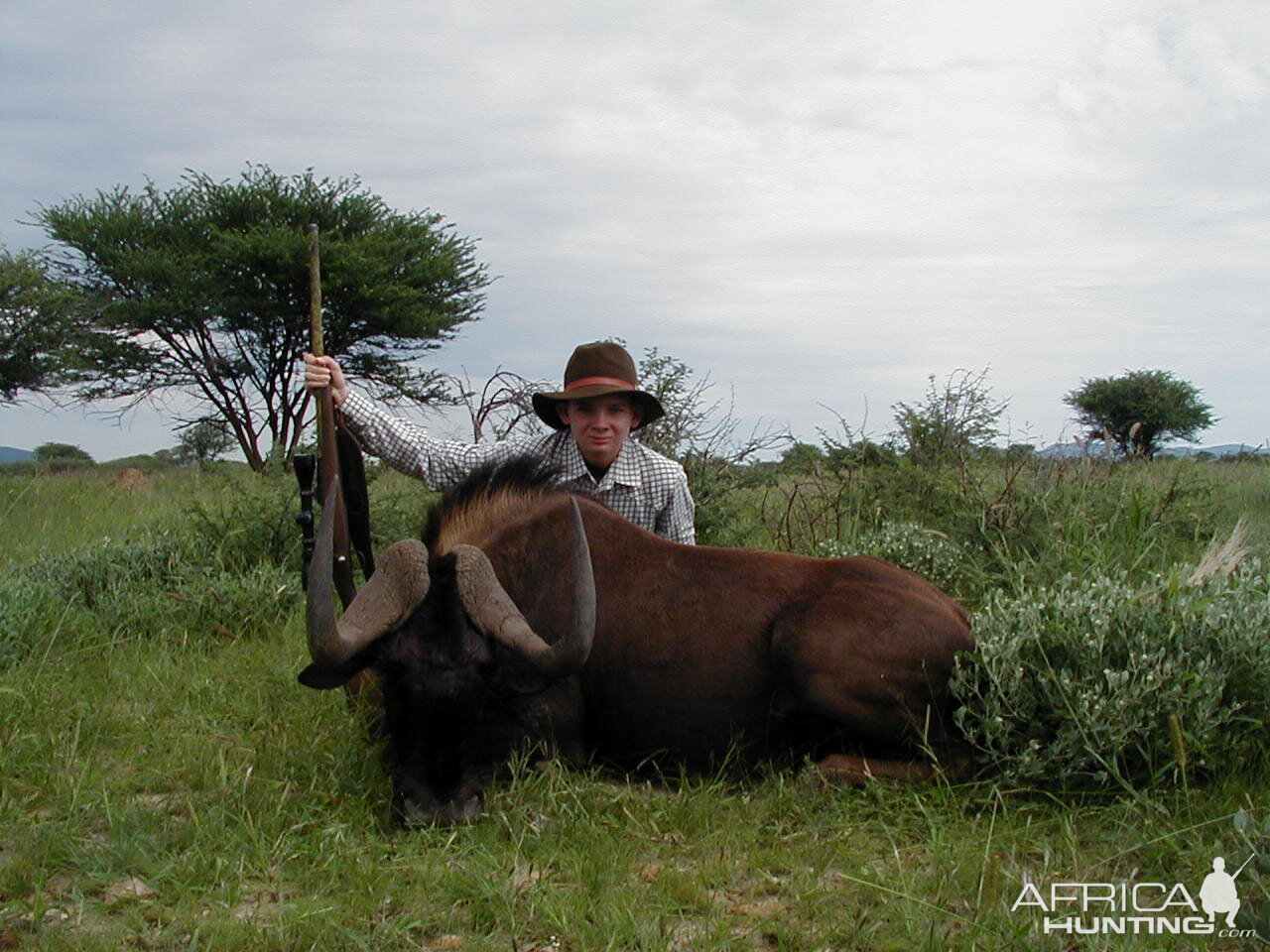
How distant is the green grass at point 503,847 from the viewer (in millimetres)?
2643

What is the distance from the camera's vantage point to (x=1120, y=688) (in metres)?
3.49

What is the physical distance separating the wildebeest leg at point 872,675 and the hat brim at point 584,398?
153 centimetres

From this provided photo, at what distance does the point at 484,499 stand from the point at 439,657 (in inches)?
41.0

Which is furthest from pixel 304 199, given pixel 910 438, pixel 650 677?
pixel 650 677

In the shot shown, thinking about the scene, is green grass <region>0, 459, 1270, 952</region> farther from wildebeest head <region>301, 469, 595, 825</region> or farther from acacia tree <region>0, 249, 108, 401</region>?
acacia tree <region>0, 249, 108, 401</region>

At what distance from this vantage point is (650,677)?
384 centimetres

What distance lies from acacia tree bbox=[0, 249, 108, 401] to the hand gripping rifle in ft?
47.6

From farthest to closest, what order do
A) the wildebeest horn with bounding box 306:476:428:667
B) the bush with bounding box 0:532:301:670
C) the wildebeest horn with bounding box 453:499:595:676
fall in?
the bush with bounding box 0:532:301:670 < the wildebeest horn with bounding box 453:499:595:676 < the wildebeest horn with bounding box 306:476:428:667

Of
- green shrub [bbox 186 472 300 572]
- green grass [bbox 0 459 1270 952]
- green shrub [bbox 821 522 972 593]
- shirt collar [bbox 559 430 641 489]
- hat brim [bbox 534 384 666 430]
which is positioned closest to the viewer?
green grass [bbox 0 459 1270 952]

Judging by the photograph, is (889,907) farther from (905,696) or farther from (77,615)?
(77,615)

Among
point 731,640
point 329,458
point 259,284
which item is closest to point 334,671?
point 731,640

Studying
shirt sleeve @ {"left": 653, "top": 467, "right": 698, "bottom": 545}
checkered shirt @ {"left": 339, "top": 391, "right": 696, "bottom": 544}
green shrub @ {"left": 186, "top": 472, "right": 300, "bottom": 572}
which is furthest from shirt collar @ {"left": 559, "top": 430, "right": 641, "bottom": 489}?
green shrub @ {"left": 186, "top": 472, "right": 300, "bottom": 572}

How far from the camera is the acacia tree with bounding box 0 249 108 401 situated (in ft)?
55.1

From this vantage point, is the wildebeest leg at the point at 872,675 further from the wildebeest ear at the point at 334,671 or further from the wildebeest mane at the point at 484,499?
the wildebeest ear at the point at 334,671
